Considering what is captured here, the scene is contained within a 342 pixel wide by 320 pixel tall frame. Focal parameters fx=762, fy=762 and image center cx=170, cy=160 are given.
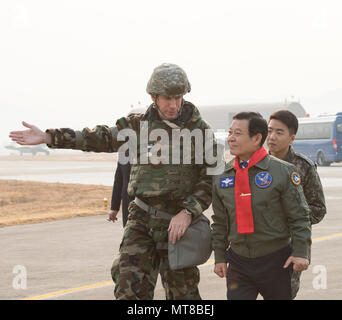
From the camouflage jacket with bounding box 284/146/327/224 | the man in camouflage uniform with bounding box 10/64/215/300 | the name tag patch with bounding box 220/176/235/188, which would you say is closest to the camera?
the name tag patch with bounding box 220/176/235/188

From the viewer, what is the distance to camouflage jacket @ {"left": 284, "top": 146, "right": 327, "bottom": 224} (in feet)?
17.4

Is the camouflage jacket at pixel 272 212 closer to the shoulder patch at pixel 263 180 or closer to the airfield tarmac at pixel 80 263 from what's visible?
the shoulder patch at pixel 263 180

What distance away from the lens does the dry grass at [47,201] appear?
17.2m

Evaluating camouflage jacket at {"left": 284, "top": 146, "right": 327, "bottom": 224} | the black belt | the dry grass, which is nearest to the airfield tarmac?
the dry grass

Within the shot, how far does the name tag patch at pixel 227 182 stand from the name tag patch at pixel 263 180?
16 centimetres

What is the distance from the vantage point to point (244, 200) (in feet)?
15.3

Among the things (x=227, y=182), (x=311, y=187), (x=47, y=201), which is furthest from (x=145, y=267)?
(x=47, y=201)

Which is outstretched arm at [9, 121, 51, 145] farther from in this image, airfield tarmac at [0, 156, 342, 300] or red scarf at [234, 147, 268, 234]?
airfield tarmac at [0, 156, 342, 300]

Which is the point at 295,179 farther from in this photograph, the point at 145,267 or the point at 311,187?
the point at 145,267

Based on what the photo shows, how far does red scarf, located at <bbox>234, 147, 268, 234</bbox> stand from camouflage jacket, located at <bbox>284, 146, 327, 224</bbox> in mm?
737

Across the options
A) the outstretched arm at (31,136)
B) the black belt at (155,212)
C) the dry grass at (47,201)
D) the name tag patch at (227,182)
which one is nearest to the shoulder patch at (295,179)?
the name tag patch at (227,182)

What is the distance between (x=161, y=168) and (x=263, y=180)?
0.68 metres

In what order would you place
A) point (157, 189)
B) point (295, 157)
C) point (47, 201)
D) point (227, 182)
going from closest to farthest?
point (227, 182), point (157, 189), point (295, 157), point (47, 201)

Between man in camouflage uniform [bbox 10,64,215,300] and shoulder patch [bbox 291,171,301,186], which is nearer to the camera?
shoulder patch [bbox 291,171,301,186]
